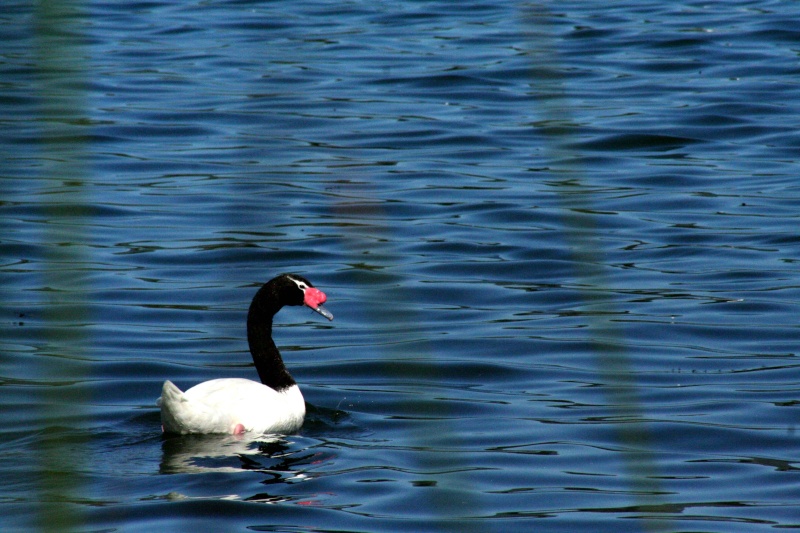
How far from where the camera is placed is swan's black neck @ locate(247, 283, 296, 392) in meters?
7.84

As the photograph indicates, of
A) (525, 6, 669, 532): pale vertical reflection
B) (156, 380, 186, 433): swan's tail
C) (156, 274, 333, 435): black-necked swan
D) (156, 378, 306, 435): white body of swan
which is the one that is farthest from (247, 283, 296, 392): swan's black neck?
(525, 6, 669, 532): pale vertical reflection

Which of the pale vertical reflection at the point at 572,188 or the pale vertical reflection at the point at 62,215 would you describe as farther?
the pale vertical reflection at the point at 572,188

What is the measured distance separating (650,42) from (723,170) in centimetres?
670

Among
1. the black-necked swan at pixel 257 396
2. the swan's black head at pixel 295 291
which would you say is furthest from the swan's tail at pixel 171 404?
the swan's black head at pixel 295 291

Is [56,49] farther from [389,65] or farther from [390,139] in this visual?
[389,65]

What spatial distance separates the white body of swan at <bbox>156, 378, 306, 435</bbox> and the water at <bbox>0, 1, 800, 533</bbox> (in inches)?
4.2

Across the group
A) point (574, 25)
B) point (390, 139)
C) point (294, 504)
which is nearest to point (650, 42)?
point (574, 25)

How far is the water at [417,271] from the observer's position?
228cm

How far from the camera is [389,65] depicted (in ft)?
63.6

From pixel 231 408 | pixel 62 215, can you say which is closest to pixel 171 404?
pixel 231 408

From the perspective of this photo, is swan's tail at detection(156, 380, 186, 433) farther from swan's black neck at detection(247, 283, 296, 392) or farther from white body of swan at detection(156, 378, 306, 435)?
swan's black neck at detection(247, 283, 296, 392)

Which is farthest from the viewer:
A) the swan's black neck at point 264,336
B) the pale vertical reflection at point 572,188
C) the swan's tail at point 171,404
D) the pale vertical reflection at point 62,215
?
the swan's black neck at point 264,336

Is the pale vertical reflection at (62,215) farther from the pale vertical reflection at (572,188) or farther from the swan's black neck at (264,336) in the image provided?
the swan's black neck at (264,336)

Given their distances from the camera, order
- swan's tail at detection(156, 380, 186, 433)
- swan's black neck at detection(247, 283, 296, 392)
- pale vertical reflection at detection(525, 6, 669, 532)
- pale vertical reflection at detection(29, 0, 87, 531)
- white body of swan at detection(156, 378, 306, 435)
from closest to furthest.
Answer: pale vertical reflection at detection(29, 0, 87, 531) → pale vertical reflection at detection(525, 6, 669, 532) → swan's tail at detection(156, 380, 186, 433) → white body of swan at detection(156, 378, 306, 435) → swan's black neck at detection(247, 283, 296, 392)
